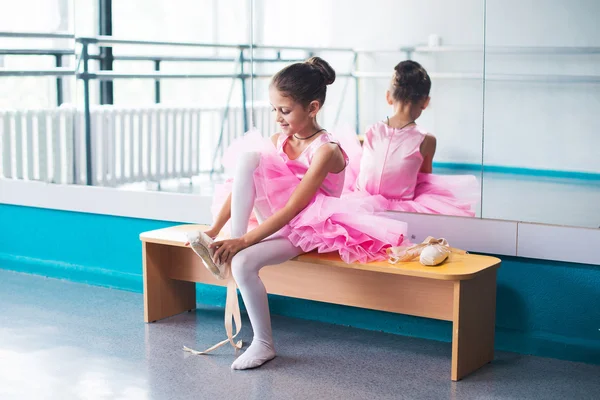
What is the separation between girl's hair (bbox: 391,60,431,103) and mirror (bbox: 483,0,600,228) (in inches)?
8.7

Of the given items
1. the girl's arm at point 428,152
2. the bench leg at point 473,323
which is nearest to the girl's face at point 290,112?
the girl's arm at point 428,152

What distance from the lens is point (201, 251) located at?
2.64 metres

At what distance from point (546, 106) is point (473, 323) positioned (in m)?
0.71

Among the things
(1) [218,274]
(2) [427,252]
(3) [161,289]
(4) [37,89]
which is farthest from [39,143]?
(2) [427,252]

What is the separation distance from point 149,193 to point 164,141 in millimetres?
235

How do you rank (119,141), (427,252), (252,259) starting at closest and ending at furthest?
(427,252), (252,259), (119,141)

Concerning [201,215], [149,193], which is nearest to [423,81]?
[201,215]

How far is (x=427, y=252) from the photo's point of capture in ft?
8.36

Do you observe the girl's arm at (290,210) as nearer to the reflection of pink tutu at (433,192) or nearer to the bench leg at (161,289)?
the reflection of pink tutu at (433,192)

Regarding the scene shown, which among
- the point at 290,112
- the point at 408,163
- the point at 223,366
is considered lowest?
the point at 223,366

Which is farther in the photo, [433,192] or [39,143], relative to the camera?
[39,143]

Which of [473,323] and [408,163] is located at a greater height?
[408,163]

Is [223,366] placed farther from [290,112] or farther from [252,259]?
[290,112]

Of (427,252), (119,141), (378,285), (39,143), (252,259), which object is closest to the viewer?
(427,252)
